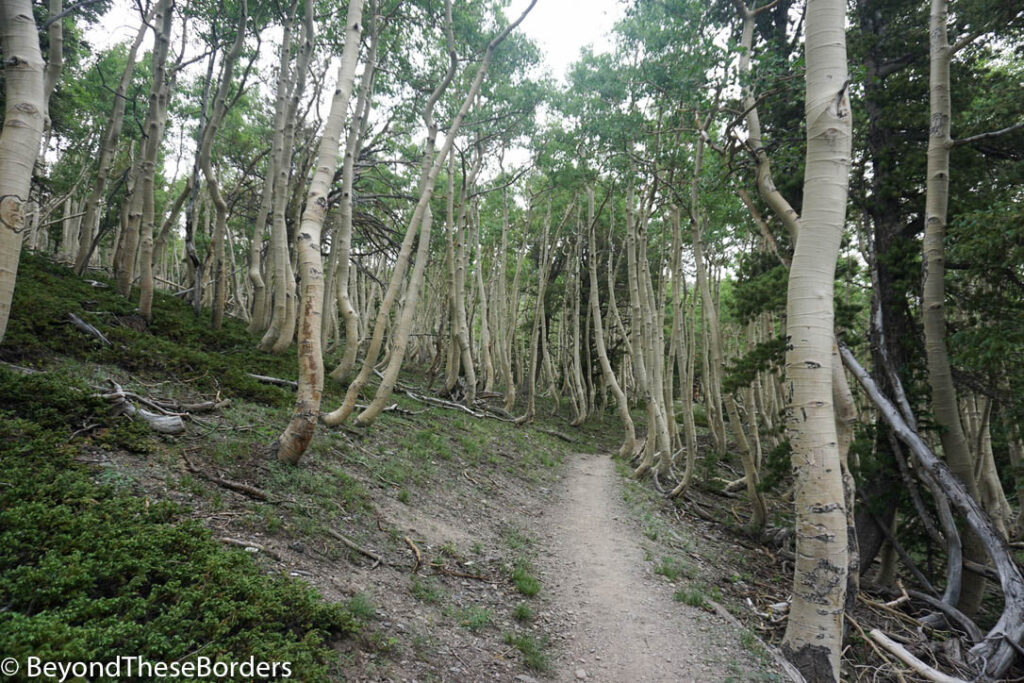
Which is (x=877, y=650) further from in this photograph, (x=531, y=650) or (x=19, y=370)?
(x=19, y=370)

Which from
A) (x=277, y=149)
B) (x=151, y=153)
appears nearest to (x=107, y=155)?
(x=151, y=153)

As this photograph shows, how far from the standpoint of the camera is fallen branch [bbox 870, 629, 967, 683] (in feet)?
14.5

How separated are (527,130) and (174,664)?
13674 millimetres

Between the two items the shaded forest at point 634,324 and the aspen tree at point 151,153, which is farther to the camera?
the aspen tree at point 151,153

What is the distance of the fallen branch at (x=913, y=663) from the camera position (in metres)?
4.42

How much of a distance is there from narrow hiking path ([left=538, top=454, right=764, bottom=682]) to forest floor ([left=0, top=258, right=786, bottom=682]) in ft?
0.08

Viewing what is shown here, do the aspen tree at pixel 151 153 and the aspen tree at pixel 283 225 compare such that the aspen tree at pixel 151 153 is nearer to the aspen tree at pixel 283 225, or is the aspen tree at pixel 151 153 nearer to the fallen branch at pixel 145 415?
the aspen tree at pixel 283 225

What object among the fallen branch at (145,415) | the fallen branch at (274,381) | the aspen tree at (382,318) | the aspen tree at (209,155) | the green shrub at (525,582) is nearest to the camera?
the fallen branch at (145,415)

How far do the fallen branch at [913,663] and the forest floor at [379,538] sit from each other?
116 centimetres

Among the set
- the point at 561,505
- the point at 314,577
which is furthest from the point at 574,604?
the point at 561,505

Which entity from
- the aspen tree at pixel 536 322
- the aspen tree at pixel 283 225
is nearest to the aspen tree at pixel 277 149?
the aspen tree at pixel 283 225

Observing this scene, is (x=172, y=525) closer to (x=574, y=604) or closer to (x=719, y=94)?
(x=574, y=604)

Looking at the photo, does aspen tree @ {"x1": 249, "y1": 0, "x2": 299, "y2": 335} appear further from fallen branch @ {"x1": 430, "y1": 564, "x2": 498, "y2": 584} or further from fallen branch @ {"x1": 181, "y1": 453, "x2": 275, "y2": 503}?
fallen branch @ {"x1": 430, "y1": 564, "x2": 498, "y2": 584}

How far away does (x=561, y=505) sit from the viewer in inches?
333
